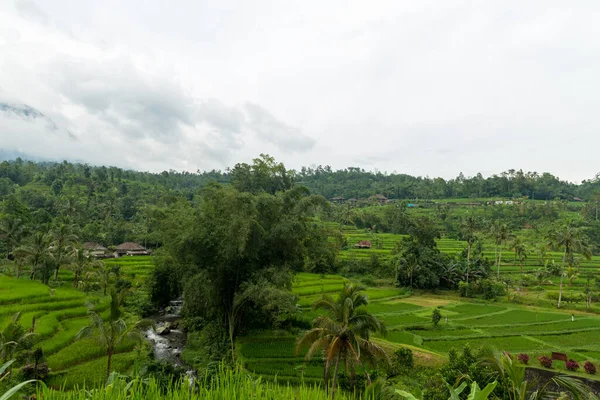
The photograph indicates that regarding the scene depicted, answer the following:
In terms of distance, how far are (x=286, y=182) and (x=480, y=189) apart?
326 feet

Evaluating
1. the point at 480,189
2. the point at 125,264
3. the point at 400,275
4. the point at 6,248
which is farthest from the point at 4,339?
the point at 480,189

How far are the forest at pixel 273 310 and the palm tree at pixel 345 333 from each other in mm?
74

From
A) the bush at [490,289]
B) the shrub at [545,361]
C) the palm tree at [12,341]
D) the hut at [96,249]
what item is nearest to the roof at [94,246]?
the hut at [96,249]

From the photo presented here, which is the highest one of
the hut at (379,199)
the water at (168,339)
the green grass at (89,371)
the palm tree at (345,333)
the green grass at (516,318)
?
A: the hut at (379,199)

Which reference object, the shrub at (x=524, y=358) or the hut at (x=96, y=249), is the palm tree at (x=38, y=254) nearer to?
the hut at (x=96, y=249)

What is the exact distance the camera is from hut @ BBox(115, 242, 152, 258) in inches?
2180

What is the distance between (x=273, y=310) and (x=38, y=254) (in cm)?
2374

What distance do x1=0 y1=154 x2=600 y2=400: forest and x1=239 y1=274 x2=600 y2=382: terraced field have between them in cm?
17

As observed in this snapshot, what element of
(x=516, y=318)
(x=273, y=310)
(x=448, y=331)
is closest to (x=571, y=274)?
(x=516, y=318)

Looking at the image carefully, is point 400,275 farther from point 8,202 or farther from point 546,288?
point 8,202

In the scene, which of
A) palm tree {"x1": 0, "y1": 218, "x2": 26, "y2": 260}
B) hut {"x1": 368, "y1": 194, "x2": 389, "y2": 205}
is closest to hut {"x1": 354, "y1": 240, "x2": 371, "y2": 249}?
palm tree {"x1": 0, "y1": 218, "x2": 26, "y2": 260}

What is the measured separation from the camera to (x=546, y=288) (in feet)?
150

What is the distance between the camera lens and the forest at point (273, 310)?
12.6m

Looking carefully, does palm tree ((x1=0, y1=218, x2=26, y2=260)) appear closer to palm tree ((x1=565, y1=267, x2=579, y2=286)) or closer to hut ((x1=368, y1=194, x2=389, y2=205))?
palm tree ((x1=565, y1=267, x2=579, y2=286))
